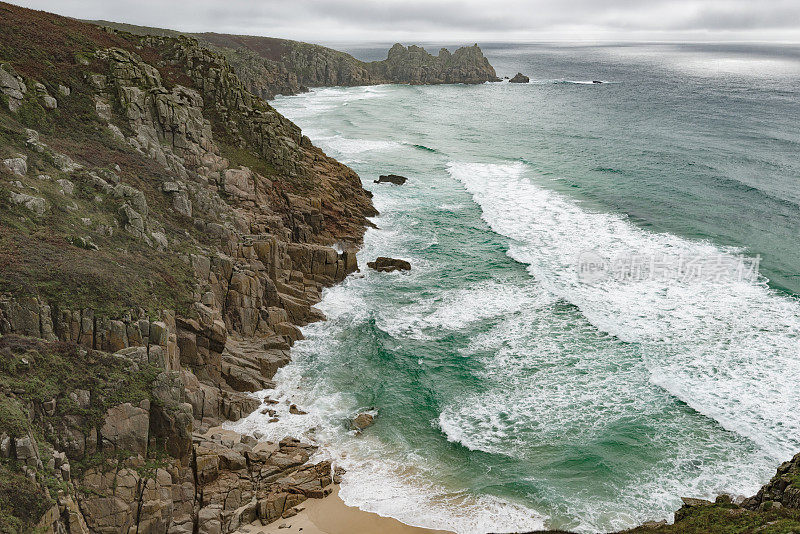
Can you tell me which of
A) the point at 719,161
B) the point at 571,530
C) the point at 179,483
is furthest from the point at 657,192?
the point at 179,483

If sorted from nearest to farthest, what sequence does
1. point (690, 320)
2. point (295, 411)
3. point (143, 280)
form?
1. point (143, 280)
2. point (295, 411)
3. point (690, 320)

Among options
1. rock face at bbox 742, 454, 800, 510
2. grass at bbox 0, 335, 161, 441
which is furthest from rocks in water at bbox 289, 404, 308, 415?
rock face at bbox 742, 454, 800, 510

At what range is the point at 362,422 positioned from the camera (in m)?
25.9

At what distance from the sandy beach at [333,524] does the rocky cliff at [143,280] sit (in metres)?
0.54

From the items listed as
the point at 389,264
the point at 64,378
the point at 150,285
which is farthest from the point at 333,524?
the point at 389,264

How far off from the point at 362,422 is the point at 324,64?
14314 centimetres

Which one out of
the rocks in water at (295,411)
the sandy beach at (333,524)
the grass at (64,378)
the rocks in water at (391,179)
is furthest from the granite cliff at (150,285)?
the rocks in water at (391,179)

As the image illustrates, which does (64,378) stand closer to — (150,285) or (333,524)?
(150,285)

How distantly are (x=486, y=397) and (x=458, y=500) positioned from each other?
271 inches

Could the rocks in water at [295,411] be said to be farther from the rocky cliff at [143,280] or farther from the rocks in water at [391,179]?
the rocks in water at [391,179]

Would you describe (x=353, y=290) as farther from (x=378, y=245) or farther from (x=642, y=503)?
(x=642, y=503)

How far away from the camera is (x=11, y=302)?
20.2 metres

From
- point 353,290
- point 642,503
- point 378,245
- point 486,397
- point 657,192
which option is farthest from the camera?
point 657,192

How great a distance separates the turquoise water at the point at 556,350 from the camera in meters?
22.7
